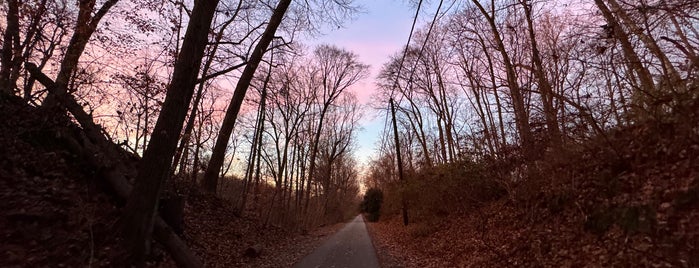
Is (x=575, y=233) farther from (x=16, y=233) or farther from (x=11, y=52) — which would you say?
(x=11, y=52)

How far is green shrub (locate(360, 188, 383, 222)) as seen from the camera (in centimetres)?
4224

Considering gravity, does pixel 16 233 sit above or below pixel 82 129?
below

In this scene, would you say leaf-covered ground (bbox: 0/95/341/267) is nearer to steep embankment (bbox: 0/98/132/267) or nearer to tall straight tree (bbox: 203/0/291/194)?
steep embankment (bbox: 0/98/132/267)

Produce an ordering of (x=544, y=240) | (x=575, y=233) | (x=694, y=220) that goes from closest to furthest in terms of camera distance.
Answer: (x=694, y=220) < (x=575, y=233) < (x=544, y=240)

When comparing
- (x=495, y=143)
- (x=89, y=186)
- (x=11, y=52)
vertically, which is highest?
(x=11, y=52)

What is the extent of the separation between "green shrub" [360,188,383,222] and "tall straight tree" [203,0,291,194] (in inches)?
1167

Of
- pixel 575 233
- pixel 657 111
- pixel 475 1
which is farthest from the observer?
pixel 475 1

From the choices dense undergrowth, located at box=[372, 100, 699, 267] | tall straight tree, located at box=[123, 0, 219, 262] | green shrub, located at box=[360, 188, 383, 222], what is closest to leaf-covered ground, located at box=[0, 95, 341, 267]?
tall straight tree, located at box=[123, 0, 219, 262]

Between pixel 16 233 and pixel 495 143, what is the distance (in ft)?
38.7

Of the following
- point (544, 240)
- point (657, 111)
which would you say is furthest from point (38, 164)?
point (657, 111)

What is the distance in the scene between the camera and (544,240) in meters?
7.30

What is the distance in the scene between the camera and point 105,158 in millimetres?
7922

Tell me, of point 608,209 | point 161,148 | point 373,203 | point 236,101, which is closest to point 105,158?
point 161,148

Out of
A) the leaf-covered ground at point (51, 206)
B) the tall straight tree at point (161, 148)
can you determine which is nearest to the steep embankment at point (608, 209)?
the tall straight tree at point (161, 148)
